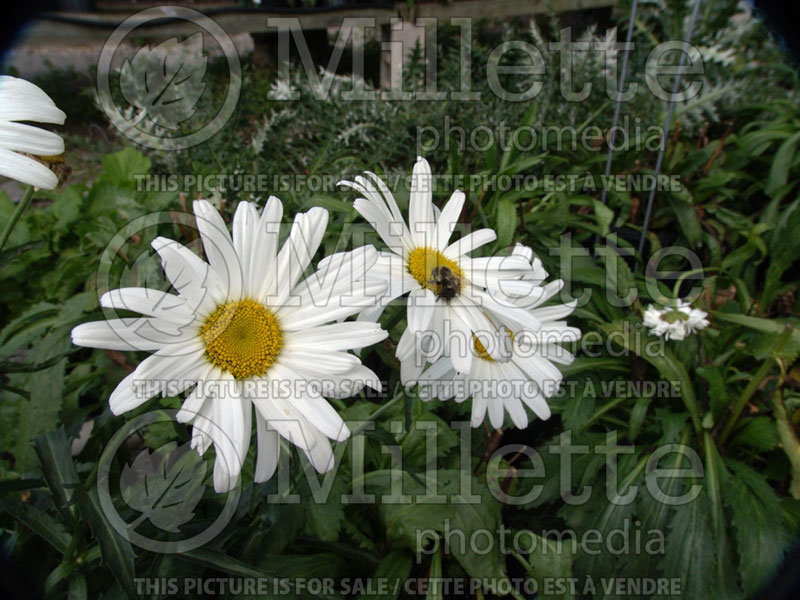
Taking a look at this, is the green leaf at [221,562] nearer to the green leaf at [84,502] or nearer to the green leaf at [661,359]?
the green leaf at [84,502]

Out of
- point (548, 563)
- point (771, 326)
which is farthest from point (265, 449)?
point (771, 326)

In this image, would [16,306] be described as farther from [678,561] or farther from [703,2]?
[703,2]

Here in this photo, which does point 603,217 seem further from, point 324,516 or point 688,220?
point 324,516

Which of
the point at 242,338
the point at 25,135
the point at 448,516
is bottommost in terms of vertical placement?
the point at 448,516

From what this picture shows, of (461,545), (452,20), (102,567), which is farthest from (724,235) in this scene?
(102,567)

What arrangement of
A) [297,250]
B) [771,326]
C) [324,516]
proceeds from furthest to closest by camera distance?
[771,326], [324,516], [297,250]

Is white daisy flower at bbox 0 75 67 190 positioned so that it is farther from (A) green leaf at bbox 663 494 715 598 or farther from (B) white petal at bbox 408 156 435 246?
(A) green leaf at bbox 663 494 715 598

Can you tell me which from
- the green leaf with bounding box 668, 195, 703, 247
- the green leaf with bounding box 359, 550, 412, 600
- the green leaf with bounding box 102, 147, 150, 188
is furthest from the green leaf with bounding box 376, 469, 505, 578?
the green leaf with bounding box 668, 195, 703, 247
